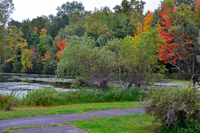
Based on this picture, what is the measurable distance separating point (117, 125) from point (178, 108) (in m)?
1.92

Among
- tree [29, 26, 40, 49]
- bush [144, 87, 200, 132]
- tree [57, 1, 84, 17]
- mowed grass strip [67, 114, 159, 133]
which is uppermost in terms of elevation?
tree [57, 1, 84, 17]

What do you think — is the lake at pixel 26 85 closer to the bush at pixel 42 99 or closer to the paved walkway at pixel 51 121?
the bush at pixel 42 99

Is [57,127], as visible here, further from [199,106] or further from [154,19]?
[154,19]

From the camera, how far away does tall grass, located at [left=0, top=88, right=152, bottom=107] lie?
10.8 metres

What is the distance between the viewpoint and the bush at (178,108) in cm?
488

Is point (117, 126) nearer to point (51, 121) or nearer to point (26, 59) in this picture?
point (51, 121)

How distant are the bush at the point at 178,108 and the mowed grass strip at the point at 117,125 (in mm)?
540

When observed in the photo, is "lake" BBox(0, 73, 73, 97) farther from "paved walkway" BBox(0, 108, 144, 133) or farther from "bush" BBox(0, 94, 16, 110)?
"paved walkway" BBox(0, 108, 144, 133)

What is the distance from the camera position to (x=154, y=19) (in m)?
34.3

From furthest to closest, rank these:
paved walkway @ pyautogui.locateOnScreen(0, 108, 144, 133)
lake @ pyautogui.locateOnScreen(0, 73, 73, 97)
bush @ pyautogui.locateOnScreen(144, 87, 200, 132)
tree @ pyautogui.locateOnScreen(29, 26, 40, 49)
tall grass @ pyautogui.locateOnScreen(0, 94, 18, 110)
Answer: tree @ pyautogui.locateOnScreen(29, 26, 40, 49), lake @ pyautogui.locateOnScreen(0, 73, 73, 97), tall grass @ pyautogui.locateOnScreen(0, 94, 18, 110), paved walkway @ pyautogui.locateOnScreen(0, 108, 144, 133), bush @ pyautogui.locateOnScreen(144, 87, 200, 132)

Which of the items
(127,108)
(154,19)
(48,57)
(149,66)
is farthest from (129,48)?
(48,57)

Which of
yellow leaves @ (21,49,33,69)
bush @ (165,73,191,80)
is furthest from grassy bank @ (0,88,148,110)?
yellow leaves @ (21,49,33,69)

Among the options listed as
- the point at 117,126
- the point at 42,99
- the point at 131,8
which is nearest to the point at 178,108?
the point at 117,126

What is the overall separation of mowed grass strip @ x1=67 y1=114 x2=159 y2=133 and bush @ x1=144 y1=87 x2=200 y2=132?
1.77ft
